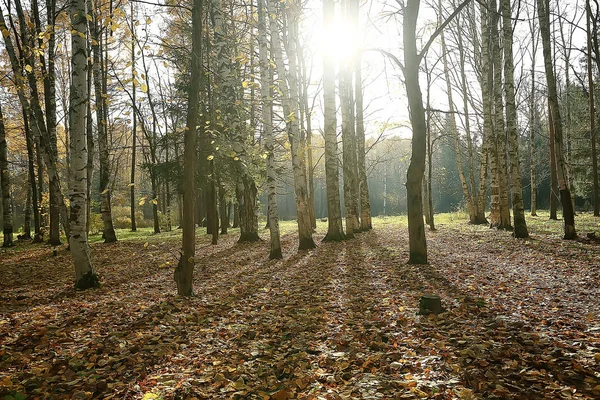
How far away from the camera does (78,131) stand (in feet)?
19.6

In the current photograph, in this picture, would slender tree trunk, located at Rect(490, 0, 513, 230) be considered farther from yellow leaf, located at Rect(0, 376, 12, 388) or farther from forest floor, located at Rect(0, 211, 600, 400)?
yellow leaf, located at Rect(0, 376, 12, 388)

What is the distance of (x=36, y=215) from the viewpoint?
16.7 m

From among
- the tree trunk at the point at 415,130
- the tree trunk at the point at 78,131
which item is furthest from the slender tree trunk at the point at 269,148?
the tree trunk at the point at 78,131

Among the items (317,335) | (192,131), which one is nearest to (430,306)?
(317,335)

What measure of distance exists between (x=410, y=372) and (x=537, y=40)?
68.8 ft

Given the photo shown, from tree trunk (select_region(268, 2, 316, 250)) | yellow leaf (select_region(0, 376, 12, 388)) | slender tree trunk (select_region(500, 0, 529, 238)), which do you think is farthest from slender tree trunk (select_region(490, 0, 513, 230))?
yellow leaf (select_region(0, 376, 12, 388))

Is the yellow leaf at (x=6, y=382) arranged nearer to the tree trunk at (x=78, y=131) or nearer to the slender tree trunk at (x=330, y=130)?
the tree trunk at (x=78, y=131)

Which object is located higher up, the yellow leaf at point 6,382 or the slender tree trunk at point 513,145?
the slender tree trunk at point 513,145

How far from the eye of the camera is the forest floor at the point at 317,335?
2848 mm

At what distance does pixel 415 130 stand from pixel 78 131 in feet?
20.5

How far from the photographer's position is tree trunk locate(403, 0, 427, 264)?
22.5ft

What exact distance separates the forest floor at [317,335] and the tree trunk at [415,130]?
0.65 meters

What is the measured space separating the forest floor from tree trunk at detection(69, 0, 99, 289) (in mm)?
1142

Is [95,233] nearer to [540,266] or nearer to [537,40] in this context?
[540,266]
